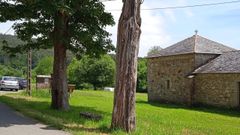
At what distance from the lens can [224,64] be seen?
36.6 m

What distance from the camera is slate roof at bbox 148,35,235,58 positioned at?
40.3 m

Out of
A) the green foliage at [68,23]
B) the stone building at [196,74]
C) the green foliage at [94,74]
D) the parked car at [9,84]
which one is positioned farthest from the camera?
the green foliage at [94,74]

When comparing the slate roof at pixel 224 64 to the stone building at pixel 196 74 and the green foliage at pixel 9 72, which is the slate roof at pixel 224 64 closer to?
the stone building at pixel 196 74

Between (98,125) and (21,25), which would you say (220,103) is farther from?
(98,125)

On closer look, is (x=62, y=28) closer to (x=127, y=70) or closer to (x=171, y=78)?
(x=127, y=70)

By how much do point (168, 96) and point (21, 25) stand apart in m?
22.0

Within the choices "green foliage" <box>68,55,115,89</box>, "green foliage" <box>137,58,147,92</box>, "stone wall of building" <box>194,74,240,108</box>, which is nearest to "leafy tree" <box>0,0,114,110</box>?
"stone wall of building" <box>194,74,240,108</box>

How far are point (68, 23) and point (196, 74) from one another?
18428mm

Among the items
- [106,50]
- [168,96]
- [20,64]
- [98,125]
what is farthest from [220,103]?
[20,64]

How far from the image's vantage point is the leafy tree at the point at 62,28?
21.8 meters

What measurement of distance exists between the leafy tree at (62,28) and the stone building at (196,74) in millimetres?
14041

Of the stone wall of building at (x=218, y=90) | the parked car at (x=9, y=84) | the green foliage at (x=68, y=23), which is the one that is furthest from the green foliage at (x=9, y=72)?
the green foliage at (x=68, y=23)

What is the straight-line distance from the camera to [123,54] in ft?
49.1

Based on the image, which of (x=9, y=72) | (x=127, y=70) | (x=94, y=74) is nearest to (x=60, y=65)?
(x=127, y=70)
